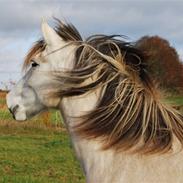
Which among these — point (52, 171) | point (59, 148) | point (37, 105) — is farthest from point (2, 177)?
point (37, 105)

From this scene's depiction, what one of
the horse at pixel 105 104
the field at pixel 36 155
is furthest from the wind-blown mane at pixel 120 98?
the field at pixel 36 155

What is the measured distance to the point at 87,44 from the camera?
13.4 ft

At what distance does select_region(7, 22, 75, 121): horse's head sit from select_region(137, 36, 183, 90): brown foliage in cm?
63

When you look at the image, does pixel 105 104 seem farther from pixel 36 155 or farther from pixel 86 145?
pixel 36 155

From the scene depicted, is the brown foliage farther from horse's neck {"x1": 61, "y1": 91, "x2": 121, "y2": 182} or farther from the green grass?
the green grass

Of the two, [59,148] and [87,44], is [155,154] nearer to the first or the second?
[87,44]

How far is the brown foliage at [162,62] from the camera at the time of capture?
13.6ft

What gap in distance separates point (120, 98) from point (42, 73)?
2.35 ft

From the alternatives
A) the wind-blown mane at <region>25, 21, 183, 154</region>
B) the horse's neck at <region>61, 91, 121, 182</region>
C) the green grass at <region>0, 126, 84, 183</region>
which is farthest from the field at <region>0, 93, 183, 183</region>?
the horse's neck at <region>61, 91, 121, 182</region>

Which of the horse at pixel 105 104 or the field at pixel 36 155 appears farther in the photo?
the field at pixel 36 155

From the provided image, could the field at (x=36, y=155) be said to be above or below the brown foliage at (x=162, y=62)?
below

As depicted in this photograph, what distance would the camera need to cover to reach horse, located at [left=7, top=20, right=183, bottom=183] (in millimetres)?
3641

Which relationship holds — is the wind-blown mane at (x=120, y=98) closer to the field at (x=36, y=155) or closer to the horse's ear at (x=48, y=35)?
the horse's ear at (x=48, y=35)

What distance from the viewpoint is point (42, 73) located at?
415cm
